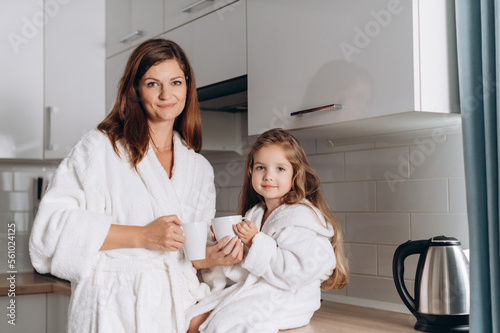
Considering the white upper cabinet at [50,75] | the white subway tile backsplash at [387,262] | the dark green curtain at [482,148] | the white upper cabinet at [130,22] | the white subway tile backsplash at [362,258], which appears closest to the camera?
the dark green curtain at [482,148]

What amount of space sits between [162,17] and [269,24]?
2.16 feet

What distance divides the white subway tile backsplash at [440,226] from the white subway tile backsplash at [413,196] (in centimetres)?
2

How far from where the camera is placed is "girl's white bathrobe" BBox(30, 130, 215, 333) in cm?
129

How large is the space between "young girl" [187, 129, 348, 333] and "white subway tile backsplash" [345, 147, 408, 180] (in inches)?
14.6

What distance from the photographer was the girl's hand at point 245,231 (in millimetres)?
1340

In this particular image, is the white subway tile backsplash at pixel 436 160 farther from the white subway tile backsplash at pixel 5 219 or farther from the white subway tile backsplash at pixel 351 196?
the white subway tile backsplash at pixel 5 219

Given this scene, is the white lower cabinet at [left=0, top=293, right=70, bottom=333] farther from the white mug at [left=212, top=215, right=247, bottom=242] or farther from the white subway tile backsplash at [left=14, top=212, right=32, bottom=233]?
the white mug at [left=212, top=215, right=247, bottom=242]

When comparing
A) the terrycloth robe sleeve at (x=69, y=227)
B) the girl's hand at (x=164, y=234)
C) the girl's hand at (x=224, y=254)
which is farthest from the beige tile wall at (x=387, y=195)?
the terrycloth robe sleeve at (x=69, y=227)

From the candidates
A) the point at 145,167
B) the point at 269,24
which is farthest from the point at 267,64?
the point at 145,167

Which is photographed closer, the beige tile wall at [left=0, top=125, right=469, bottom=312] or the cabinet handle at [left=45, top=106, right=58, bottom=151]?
the beige tile wall at [left=0, top=125, right=469, bottom=312]

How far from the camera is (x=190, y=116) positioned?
1.59 meters

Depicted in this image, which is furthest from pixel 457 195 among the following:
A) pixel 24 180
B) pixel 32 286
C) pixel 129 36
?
pixel 24 180

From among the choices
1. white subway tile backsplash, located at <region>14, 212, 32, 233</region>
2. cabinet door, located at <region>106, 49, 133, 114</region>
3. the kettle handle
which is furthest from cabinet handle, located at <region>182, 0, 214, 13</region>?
white subway tile backsplash, located at <region>14, 212, 32, 233</region>

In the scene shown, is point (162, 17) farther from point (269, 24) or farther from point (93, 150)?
point (93, 150)
